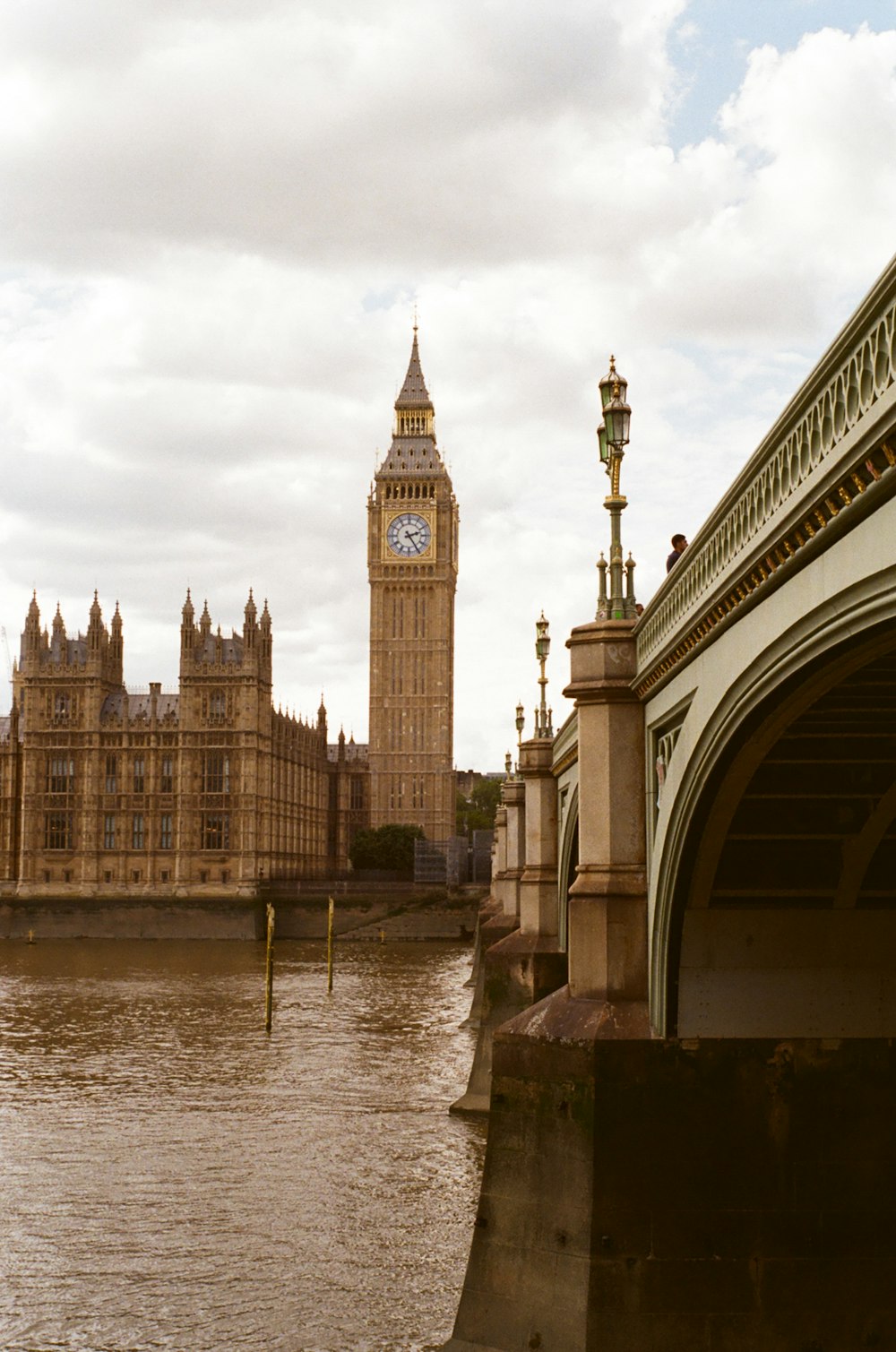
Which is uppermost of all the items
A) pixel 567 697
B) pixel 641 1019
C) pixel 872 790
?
pixel 567 697

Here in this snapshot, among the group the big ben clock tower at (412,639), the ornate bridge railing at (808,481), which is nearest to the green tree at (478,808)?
the big ben clock tower at (412,639)

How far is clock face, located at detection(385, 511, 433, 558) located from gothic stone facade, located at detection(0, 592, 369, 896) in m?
A: 19.0

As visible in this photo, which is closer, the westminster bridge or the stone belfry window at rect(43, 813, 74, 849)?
the westminster bridge

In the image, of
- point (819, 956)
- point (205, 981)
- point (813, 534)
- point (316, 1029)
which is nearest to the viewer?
point (813, 534)

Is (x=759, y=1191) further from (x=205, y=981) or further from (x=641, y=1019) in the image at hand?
(x=205, y=981)

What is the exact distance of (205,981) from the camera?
5788cm

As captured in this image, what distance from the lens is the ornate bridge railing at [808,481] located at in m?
6.22

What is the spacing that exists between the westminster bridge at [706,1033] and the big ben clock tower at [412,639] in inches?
3964

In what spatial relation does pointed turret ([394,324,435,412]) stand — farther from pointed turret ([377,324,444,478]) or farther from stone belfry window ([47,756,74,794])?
stone belfry window ([47,756,74,794])

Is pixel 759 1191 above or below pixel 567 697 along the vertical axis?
below

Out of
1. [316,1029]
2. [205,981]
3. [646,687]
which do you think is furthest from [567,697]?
[205,981]

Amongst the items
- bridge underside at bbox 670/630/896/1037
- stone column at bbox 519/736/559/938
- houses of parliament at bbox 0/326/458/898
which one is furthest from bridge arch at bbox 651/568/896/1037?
houses of parliament at bbox 0/326/458/898

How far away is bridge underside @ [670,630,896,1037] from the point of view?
11.7 m

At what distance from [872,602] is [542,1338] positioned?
746cm
